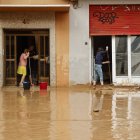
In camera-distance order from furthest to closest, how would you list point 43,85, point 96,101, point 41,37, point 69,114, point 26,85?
point 41,37 < point 26,85 < point 43,85 < point 96,101 < point 69,114

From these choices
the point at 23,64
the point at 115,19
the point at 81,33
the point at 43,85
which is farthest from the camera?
the point at 115,19

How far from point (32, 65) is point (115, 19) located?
435 cm

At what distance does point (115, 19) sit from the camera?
22.2m

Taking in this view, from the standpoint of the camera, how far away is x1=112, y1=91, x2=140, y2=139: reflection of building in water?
1038 cm

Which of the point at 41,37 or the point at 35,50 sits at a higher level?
the point at 41,37

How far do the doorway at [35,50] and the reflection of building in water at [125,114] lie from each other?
15.3 feet

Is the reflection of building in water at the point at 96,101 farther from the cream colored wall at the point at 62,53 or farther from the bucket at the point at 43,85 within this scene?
the cream colored wall at the point at 62,53

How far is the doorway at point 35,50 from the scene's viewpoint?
22625mm

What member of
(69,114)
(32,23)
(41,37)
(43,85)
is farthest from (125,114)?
(41,37)

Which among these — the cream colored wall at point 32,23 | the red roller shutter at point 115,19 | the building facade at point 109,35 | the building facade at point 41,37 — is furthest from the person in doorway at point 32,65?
the red roller shutter at point 115,19

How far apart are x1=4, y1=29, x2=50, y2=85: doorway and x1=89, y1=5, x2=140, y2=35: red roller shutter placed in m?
2.27

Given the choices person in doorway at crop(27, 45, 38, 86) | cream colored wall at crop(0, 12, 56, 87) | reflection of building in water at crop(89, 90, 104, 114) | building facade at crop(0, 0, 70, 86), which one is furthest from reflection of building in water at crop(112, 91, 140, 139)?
person in doorway at crop(27, 45, 38, 86)

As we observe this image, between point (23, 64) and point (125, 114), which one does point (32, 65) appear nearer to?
point (23, 64)

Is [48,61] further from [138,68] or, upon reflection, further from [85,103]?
[85,103]
